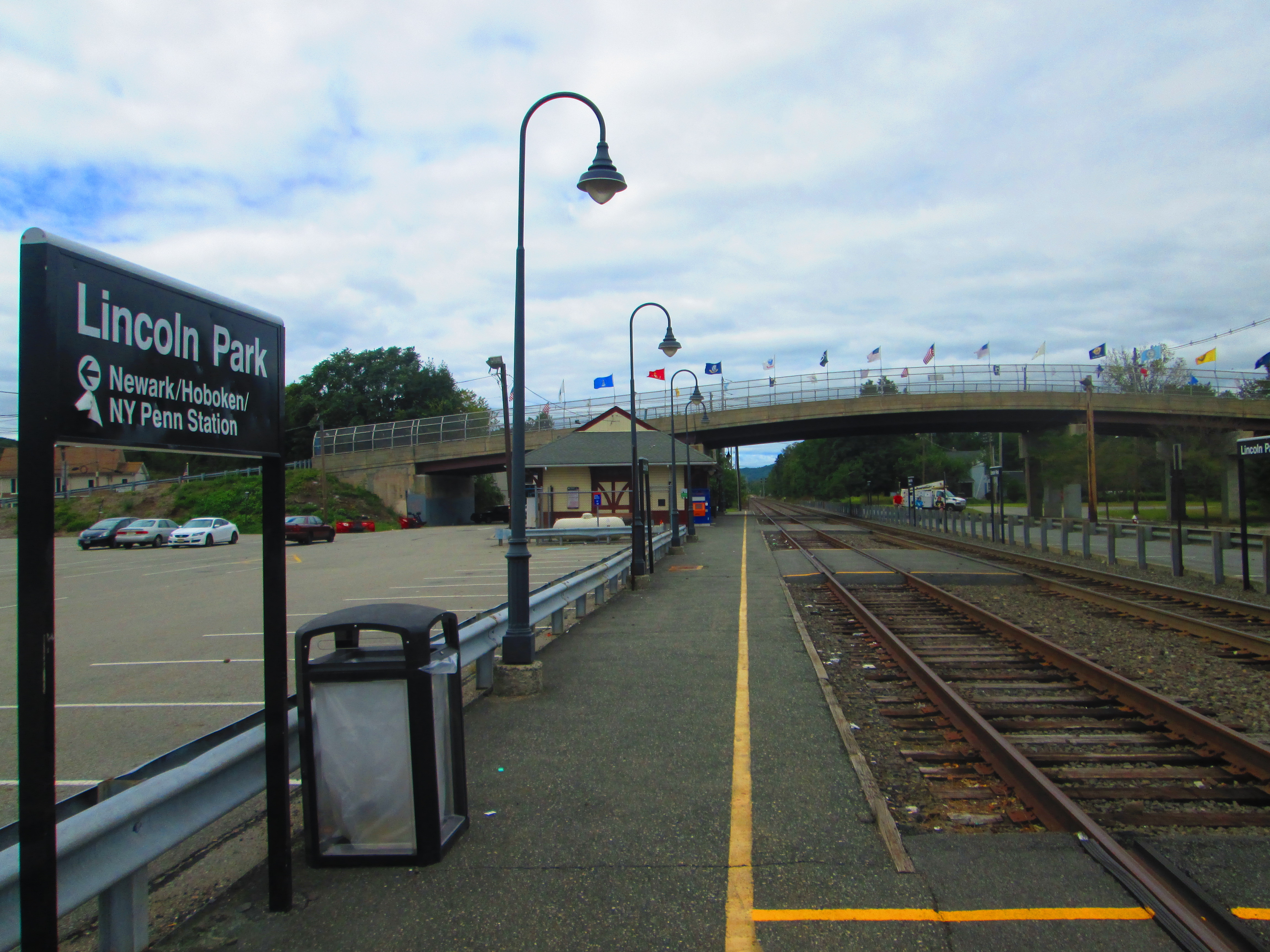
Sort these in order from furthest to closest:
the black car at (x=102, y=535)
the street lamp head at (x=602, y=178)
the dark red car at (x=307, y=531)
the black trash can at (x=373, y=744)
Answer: the black car at (x=102, y=535) < the dark red car at (x=307, y=531) < the street lamp head at (x=602, y=178) < the black trash can at (x=373, y=744)

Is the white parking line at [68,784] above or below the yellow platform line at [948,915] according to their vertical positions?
above

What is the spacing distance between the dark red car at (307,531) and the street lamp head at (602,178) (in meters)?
29.8

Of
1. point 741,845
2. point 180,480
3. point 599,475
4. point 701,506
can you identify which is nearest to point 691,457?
point 599,475

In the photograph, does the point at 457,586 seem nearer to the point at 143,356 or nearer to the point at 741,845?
the point at 741,845

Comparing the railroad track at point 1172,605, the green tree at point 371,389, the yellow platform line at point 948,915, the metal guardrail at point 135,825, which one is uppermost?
the green tree at point 371,389

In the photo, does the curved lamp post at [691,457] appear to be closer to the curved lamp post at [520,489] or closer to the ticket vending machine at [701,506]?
the ticket vending machine at [701,506]

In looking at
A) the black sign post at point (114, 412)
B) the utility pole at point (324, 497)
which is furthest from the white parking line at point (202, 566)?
the utility pole at point (324, 497)

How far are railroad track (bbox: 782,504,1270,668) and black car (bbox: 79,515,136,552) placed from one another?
123 ft

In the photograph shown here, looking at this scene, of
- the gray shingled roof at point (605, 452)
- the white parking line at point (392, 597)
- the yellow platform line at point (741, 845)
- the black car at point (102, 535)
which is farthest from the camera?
the gray shingled roof at point (605, 452)

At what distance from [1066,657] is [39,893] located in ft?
29.3

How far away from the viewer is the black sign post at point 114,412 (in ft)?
7.92

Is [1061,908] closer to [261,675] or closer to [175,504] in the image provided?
[261,675]

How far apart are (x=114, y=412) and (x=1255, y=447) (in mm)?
16684

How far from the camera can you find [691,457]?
45156 millimetres
